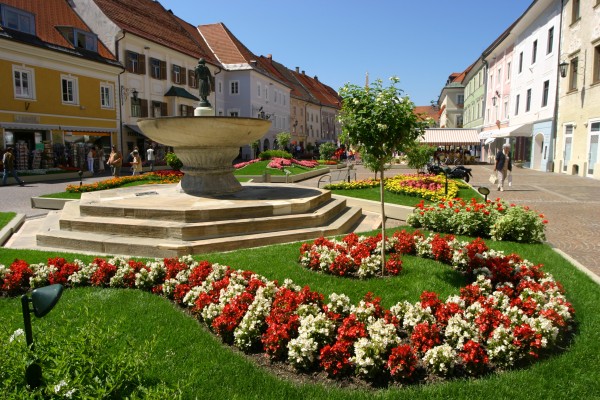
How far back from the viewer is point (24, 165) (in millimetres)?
24781

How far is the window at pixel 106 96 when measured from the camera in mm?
31019

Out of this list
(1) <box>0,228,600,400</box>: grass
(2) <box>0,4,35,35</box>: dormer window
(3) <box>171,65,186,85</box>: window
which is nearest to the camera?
(1) <box>0,228,600,400</box>: grass

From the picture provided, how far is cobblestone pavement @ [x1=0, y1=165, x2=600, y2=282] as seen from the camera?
334 inches

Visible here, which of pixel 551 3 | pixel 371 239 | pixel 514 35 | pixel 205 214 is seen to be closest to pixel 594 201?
pixel 371 239

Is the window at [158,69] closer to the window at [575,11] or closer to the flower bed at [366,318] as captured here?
the window at [575,11]

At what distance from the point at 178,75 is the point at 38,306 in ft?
131

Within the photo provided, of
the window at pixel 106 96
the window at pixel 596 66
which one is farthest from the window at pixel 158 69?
the window at pixel 596 66

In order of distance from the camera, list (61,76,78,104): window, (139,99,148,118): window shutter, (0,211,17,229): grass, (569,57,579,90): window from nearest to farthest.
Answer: (0,211,17,229): grass
(569,57,579,90): window
(61,76,78,104): window
(139,99,148,118): window shutter

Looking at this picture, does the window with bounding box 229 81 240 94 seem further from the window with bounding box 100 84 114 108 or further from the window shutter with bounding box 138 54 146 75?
the window with bounding box 100 84 114 108

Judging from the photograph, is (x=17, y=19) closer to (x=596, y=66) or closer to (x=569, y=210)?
(x=569, y=210)

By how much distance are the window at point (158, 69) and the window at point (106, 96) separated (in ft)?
16.0

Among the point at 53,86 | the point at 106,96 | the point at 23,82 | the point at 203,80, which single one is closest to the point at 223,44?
the point at 106,96

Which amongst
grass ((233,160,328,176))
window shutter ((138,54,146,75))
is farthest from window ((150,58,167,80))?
grass ((233,160,328,176))

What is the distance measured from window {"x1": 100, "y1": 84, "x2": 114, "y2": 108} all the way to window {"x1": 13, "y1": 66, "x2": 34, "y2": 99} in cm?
568
